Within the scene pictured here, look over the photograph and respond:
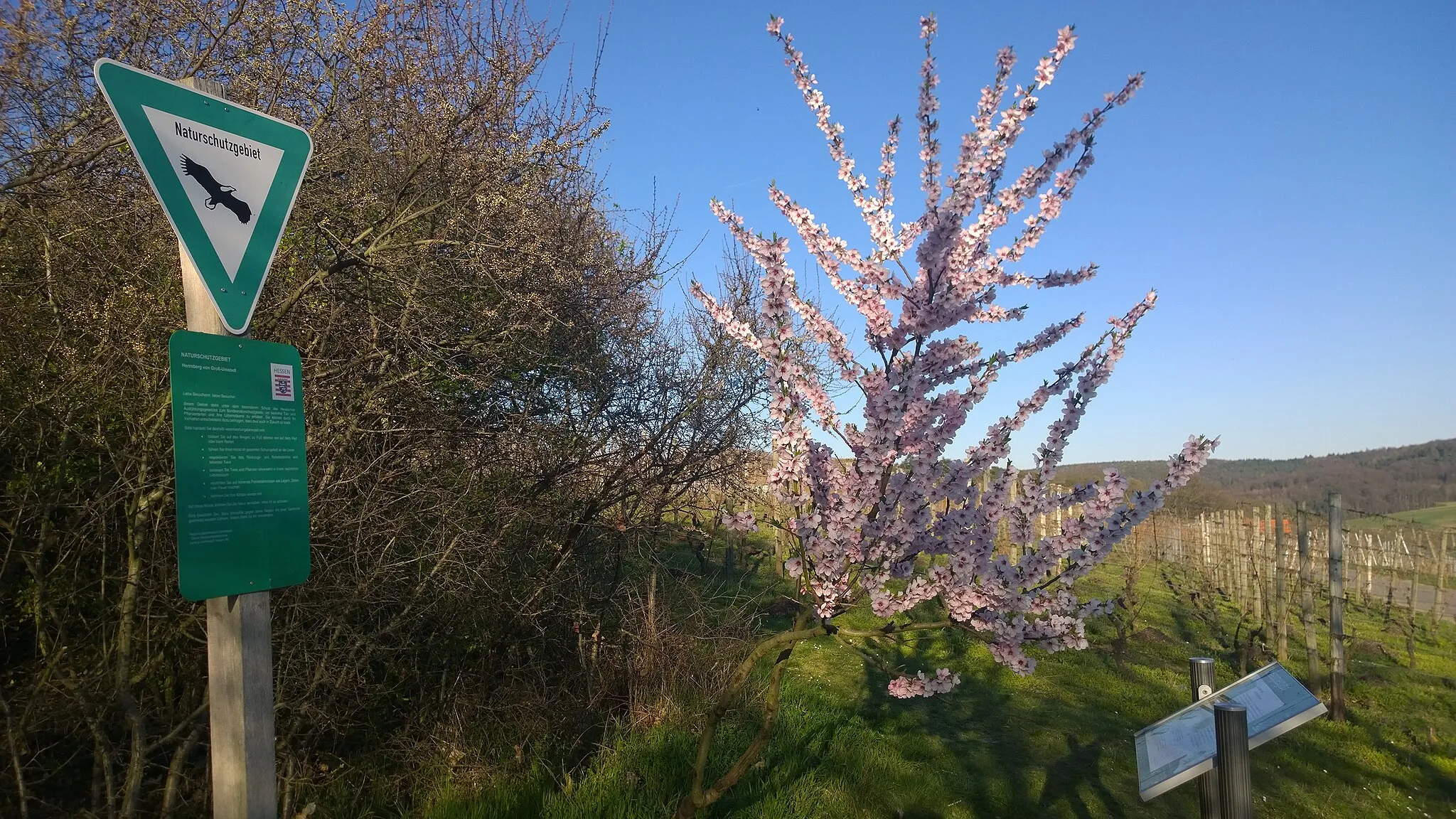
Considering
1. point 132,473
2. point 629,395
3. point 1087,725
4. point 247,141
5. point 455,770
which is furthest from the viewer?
point 1087,725

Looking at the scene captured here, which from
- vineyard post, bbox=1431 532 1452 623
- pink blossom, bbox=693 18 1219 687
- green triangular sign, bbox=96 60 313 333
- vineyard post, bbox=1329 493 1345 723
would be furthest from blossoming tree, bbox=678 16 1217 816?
vineyard post, bbox=1431 532 1452 623

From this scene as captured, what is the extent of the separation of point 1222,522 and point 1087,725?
9.33 m

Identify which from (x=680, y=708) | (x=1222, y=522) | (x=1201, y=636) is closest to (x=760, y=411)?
(x=680, y=708)

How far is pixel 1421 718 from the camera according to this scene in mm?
7980

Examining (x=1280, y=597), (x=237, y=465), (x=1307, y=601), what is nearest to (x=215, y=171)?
(x=237, y=465)

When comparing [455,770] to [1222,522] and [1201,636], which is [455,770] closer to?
[1201,636]

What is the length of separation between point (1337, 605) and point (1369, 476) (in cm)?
4321

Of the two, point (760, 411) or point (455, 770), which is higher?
point (760, 411)

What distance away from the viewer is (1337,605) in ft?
25.6

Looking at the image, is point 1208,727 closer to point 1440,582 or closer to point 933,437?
point 933,437

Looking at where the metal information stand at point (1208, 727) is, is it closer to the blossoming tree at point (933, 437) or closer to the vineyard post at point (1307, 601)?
the blossoming tree at point (933, 437)

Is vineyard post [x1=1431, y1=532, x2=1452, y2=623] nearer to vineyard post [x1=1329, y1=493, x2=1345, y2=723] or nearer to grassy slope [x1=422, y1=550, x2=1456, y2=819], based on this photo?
grassy slope [x1=422, y1=550, x2=1456, y2=819]

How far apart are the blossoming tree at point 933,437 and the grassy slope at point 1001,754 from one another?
3.44 feet

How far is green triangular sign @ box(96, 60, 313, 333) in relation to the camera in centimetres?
189
